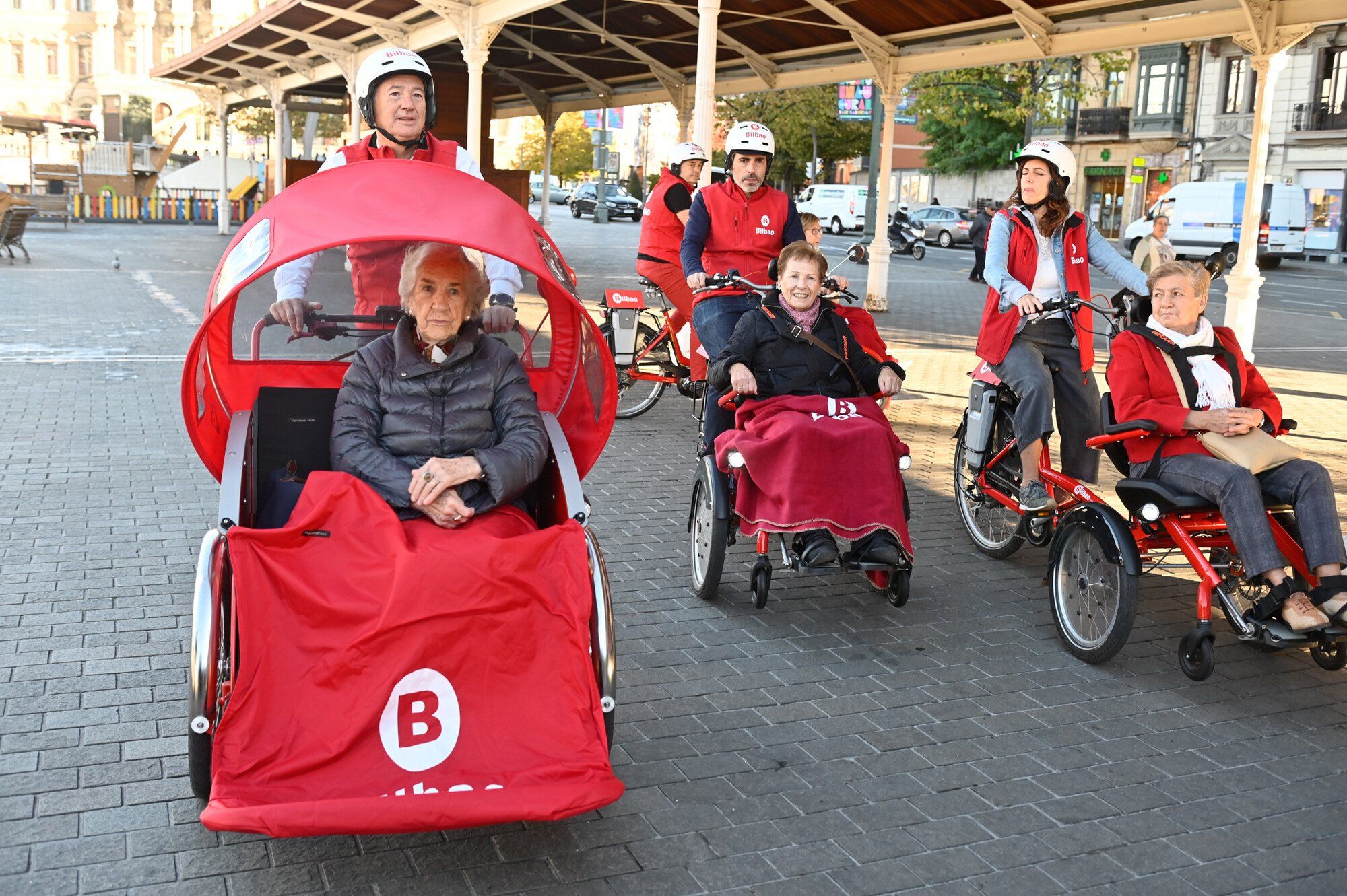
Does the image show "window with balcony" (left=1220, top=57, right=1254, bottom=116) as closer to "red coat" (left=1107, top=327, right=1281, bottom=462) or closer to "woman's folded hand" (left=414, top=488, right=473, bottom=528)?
"red coat" (left=1107, top=327, right=1281, bottom=462)

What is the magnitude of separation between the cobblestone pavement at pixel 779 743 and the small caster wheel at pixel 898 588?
90 mm

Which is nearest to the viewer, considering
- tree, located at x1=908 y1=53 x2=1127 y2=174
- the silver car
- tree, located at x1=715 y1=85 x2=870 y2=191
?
tree, located at x1=908 y1=53 x2=1127 y2=174

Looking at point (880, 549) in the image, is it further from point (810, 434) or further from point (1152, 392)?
point (1152, 392)

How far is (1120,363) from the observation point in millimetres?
5047

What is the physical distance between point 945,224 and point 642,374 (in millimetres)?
35882

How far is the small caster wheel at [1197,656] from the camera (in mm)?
4613

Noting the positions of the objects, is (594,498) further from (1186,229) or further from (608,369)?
(1186,229)

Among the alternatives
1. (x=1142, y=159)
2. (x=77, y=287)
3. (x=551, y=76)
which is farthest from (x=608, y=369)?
(x=1142, y=159)

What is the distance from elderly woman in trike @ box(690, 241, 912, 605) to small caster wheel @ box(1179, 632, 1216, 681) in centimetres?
109

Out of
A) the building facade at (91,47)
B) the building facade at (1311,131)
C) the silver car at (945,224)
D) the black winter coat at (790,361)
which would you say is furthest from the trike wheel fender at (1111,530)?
the building facade at (91,47)

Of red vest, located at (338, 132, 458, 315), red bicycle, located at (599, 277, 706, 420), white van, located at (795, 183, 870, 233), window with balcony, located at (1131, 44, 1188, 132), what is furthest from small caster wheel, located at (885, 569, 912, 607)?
window with balcony, located at (1131, 44, 1188, 132)

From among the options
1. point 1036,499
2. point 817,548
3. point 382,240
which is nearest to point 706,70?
point 1036,499

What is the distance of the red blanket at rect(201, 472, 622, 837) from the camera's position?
303 cm

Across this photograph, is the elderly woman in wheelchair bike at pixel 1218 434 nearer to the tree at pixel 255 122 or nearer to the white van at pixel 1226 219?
the white van at pixel 1226 219
